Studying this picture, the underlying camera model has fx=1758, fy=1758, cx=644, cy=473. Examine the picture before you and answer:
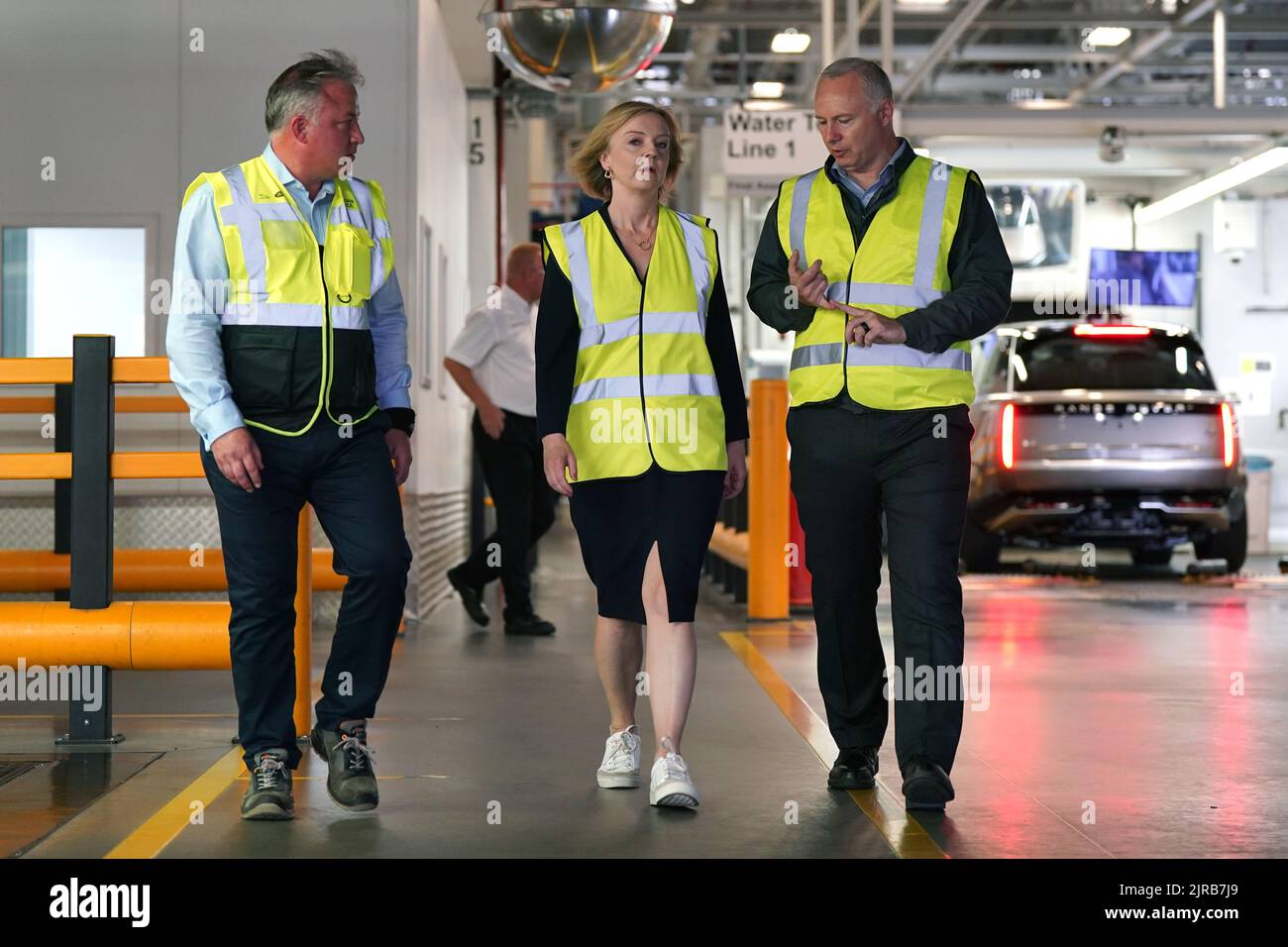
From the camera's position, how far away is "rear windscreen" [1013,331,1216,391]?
13.2 meters

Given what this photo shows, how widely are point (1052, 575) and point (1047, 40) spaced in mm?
9896

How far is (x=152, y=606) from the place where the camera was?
5617 mm

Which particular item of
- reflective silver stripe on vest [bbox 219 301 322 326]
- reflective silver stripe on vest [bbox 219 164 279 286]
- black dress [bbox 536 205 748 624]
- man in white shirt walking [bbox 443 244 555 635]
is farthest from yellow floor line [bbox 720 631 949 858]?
reflective silver stripe on vest [bbox 219 164 279 286]

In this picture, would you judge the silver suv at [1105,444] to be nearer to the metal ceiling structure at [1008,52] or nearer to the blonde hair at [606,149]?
the metal ceiling structure at [1008,52]

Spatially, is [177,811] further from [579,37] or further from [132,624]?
[579,37]

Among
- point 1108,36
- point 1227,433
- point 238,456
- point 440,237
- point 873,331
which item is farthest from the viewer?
point 1108,36

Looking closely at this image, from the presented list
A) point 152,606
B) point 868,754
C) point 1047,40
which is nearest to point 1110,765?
point 868,754

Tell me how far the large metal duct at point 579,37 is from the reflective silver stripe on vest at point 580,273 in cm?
383

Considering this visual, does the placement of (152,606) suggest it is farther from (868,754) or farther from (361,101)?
(361,101)

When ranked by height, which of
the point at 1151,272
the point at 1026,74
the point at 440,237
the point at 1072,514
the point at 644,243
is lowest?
the point at 1072,514

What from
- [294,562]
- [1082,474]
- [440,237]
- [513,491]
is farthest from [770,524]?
[294,562]

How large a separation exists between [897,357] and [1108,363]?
9083 mm

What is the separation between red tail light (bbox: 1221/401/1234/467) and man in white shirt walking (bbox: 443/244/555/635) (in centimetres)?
585

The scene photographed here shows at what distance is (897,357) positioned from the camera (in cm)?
466
